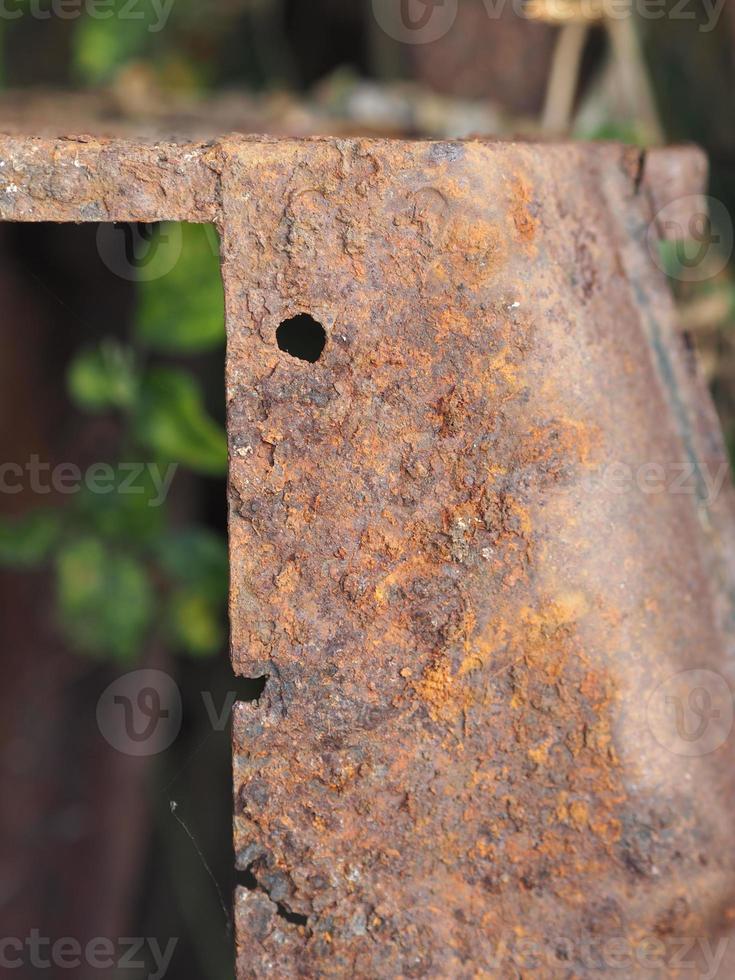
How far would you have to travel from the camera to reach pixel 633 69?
186cm

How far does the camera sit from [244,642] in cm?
83

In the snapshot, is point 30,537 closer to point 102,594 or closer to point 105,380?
point 102,594

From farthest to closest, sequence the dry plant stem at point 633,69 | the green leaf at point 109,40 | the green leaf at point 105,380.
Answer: the green leaf at point 109,40 < the dry plant stem at point 633,69 < the green leaf at point 105,380

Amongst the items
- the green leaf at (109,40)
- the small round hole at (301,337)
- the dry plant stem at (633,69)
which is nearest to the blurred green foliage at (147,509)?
the small round hole at (301,337)

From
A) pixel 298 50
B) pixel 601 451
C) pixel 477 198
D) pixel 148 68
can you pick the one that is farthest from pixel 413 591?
pixel 298 50

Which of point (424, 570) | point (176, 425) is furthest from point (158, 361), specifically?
point (424, 570)

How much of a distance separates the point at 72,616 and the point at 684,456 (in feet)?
3.86

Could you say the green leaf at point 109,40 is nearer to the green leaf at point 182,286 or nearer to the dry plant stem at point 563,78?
the green leaf at point 182,286

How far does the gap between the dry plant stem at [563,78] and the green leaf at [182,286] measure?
78 centimetres

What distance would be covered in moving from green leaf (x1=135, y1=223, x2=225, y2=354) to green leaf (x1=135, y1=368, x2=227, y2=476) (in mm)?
75

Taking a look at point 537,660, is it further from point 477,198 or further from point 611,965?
point 477,198

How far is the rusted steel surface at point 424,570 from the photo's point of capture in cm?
82

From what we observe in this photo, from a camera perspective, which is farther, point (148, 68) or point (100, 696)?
point (148, 68)

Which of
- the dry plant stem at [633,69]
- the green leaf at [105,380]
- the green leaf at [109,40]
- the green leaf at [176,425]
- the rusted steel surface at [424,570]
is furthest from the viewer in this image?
the green leaf at [109,40]
